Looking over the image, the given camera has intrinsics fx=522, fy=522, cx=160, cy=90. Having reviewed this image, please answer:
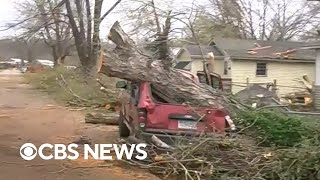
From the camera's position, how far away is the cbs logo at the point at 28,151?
30.0ft

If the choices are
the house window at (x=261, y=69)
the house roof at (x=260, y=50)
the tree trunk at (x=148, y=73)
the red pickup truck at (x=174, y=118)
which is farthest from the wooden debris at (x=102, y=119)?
the house window at (x=261, y=69)

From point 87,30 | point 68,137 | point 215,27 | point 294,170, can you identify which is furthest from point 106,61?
point 215,27

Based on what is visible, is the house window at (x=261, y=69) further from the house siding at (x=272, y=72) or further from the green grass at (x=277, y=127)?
the green grass at (x=277, y=127)

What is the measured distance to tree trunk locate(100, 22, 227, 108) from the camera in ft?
31.2

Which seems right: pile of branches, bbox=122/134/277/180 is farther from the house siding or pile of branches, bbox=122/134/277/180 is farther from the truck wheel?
the house siding

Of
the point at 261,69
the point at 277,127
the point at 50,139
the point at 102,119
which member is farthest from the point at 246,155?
the point at 261,69

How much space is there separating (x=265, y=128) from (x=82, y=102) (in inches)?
492

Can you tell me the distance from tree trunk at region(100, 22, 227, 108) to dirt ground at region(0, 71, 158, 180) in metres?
1.73

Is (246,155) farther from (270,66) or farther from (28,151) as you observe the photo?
(270,66)

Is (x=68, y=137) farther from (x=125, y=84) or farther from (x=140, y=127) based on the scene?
(x=140, y=127)

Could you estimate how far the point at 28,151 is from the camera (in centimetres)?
982

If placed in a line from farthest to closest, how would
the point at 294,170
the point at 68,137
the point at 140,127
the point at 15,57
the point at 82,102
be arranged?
the point at 15,57 → the point at 82,102 → the point at 68,137 → the point at 140,127 → the point at 294,170

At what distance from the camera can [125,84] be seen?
11664mm

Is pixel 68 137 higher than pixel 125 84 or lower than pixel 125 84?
lower
